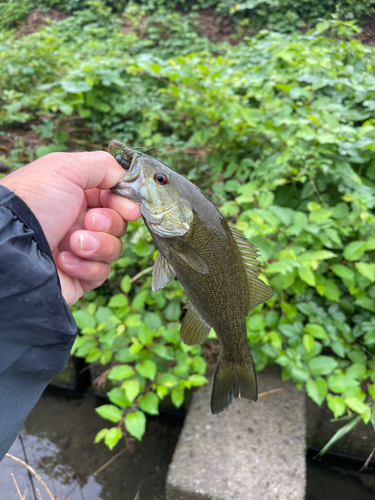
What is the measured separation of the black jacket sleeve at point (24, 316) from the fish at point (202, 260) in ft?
1.23

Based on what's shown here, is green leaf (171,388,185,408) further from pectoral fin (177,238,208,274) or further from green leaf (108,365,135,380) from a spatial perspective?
pectoral fin (177,238,208,274)

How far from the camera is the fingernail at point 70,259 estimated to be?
1.43 m

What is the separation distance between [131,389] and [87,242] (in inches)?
39.9

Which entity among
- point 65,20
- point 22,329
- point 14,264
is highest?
point 65,20

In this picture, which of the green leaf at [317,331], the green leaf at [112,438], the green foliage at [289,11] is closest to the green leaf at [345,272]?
the green leaf at [317,331]

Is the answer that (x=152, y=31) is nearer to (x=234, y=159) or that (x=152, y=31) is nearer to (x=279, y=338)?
(x=234, y=159)

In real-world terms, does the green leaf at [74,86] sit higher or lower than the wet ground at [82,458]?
higher

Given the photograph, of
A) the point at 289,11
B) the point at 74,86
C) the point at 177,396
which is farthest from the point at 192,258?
the point at 289,11

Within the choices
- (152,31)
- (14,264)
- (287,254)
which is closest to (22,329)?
(14,264)

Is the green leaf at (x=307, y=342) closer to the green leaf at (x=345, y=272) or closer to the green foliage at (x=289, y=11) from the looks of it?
the green leaf at (x=345, y=272)

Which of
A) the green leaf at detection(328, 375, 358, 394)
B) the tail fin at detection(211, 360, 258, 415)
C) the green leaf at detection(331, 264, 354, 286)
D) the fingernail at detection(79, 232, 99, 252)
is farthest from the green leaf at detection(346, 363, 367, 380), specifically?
the fingernail at detection(79, 232, 99, 252)

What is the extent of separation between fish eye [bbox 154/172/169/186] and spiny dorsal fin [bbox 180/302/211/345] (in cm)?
51

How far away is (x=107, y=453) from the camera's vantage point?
108 inches

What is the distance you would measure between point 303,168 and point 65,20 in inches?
275
